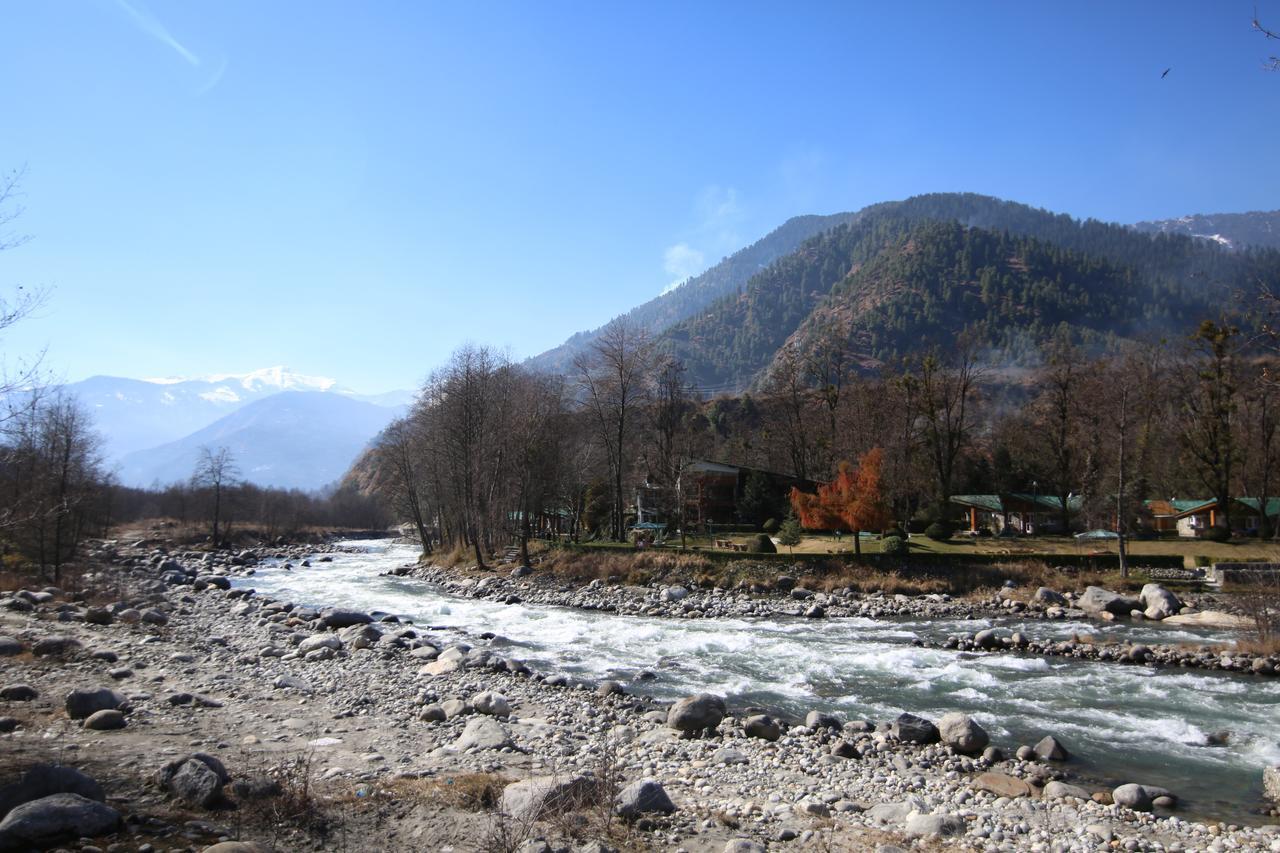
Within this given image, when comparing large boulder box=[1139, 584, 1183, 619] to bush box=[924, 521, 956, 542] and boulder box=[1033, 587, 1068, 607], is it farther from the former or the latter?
bush box=[924, 521, 956, 542]

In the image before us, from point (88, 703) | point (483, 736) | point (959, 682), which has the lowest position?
point (959, 682)

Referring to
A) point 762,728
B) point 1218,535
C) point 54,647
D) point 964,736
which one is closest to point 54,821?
point 762,728

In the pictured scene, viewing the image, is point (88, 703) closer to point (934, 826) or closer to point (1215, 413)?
point (934, 826)

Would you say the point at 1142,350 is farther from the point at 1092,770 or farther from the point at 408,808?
the point at 408,808

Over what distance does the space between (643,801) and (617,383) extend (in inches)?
1456

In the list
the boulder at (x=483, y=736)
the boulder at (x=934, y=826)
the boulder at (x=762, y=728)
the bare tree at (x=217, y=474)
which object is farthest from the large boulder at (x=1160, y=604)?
the bare tree at (x=217, y=474)

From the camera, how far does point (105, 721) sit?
10469mm

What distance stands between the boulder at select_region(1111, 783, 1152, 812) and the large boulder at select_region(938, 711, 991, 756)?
2246 millimetres

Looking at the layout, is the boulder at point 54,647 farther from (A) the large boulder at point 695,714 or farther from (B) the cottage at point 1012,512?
(B) the cottage at point 1012,512

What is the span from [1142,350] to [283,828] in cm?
5980

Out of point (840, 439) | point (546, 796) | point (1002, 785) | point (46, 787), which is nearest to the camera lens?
point (46, 787)

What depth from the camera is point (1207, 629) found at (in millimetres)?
23938

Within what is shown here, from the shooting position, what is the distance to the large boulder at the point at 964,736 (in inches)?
480

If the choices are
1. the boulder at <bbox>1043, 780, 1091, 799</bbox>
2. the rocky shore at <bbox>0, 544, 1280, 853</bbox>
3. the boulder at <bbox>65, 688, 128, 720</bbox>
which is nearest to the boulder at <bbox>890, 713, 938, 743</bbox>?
the rocky shore at <bbox>0, 544, 1280, 853</bbox>
